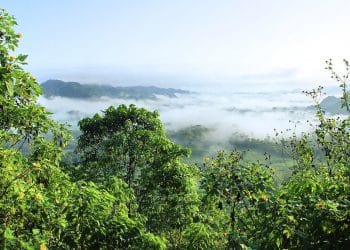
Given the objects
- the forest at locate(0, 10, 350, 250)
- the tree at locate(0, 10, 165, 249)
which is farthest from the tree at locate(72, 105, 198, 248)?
the tree at locate(0, 10, 165, 249)

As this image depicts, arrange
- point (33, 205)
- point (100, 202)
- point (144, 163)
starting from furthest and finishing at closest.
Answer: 1. point (144, 163)
2. point (100, 202)
3. point (33, 205)

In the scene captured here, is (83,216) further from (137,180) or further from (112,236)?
(137,180)

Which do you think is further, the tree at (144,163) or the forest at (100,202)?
the tree at (144,163)

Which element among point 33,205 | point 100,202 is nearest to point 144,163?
point 100,202

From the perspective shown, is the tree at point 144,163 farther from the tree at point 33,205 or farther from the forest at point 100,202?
the tree at point 33,205

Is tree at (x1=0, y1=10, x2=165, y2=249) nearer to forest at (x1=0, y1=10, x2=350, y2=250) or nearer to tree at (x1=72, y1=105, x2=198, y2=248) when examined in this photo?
forest at (x1=0, y1=10, x2=350, y2=250)

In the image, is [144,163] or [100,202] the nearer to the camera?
[100,202]

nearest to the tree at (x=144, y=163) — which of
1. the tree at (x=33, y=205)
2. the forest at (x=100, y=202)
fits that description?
the forest at (x=100, y=202)

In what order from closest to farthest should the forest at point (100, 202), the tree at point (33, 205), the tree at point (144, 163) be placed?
1. the forest at point (100, 202)
2. the tree at point (33, 205)
3. the tree at point (144, 163)

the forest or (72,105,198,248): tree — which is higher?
the forest

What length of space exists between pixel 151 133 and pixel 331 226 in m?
29.5

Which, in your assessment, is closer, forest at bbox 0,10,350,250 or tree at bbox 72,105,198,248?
forest at bbox 0,10,350,250

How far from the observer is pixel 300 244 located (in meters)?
7.79

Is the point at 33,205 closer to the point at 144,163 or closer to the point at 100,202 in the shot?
the point at 100,202
